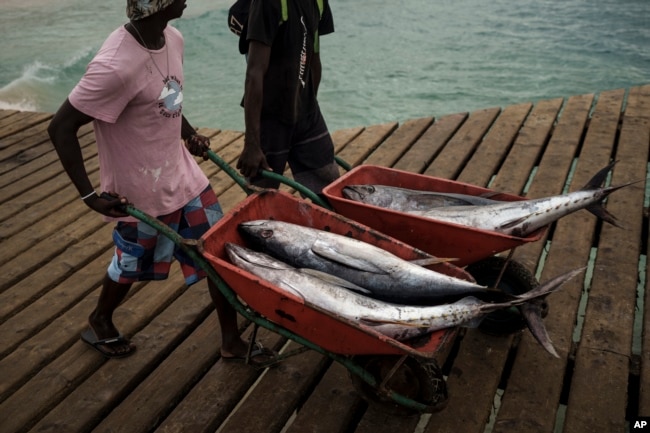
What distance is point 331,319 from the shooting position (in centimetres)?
201

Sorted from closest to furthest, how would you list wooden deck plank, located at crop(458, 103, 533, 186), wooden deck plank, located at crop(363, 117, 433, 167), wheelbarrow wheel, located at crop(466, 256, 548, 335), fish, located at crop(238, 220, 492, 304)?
1. fish, located at crop(238, 220, 492, 304)
2. wheelbarrow wheel, located at crop(466, 256, 548, 335)
3. wooden deck plank, located at crop(458, 103, 533, 186)
4. wooden deck plank, located at crop(363, 117, 433, 167)

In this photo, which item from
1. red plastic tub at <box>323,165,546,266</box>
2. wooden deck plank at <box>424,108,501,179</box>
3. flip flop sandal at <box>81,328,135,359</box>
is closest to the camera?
red plastic tub at <box>323,165,546,266</box>

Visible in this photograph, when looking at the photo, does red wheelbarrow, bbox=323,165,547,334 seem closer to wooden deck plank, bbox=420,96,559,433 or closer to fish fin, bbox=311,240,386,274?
wooden deck plank, bbox=420,96,559,433

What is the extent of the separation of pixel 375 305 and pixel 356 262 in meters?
0.24

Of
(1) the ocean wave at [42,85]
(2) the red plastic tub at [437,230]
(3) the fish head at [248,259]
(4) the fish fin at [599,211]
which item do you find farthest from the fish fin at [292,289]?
(1) the ocean wave at [42,85]

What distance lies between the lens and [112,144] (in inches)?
96.6

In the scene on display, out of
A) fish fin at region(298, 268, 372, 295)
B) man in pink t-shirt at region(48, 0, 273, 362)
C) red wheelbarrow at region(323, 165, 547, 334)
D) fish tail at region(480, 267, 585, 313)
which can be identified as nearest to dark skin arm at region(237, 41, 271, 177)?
man in pink t-shirt at region(48, 0, 273, 362)

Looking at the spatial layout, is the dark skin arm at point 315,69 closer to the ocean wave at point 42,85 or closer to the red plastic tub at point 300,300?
the red plastic tub at point 300,300

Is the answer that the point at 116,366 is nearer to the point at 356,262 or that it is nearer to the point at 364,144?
the point at 356,262

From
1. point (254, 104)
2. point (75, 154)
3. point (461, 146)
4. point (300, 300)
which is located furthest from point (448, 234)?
point (461, 146)

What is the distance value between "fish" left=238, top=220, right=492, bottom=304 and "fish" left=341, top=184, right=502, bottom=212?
1.22 feet

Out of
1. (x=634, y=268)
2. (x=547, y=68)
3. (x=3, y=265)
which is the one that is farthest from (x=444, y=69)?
Result: (x=3, y=265)

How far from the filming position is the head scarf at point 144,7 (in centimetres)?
227

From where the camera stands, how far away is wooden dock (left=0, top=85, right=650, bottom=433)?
264 centimetres
